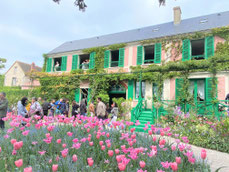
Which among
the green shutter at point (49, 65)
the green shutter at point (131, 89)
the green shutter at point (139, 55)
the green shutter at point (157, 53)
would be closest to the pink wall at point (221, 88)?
the green shutter at point (157, 53)

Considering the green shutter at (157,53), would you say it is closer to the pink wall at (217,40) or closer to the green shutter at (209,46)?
the green shutter at (209,46)

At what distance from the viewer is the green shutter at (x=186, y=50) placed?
10.9 m

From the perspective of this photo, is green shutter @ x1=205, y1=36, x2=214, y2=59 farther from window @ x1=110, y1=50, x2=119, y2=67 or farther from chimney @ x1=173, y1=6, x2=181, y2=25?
window @ x1=110, y1=50, x2=119, y2=67

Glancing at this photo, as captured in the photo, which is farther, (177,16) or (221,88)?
(177,16)

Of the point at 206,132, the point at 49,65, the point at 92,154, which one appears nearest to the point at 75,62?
the point at 49,65

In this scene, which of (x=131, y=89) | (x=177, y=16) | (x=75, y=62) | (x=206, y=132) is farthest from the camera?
(x=75, y=62)

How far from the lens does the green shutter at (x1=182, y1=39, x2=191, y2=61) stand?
35.8 ft

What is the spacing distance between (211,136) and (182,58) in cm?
726

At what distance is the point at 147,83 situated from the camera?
11.9 meters

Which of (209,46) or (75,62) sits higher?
(209,46)

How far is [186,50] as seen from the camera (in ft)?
36.1

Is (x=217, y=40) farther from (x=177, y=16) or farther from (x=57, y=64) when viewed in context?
(x=57, y=64)

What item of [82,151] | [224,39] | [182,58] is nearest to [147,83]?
[182,58]

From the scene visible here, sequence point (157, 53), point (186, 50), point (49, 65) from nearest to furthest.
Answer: point (186, 50), point (157, 53), point (49, 65)
